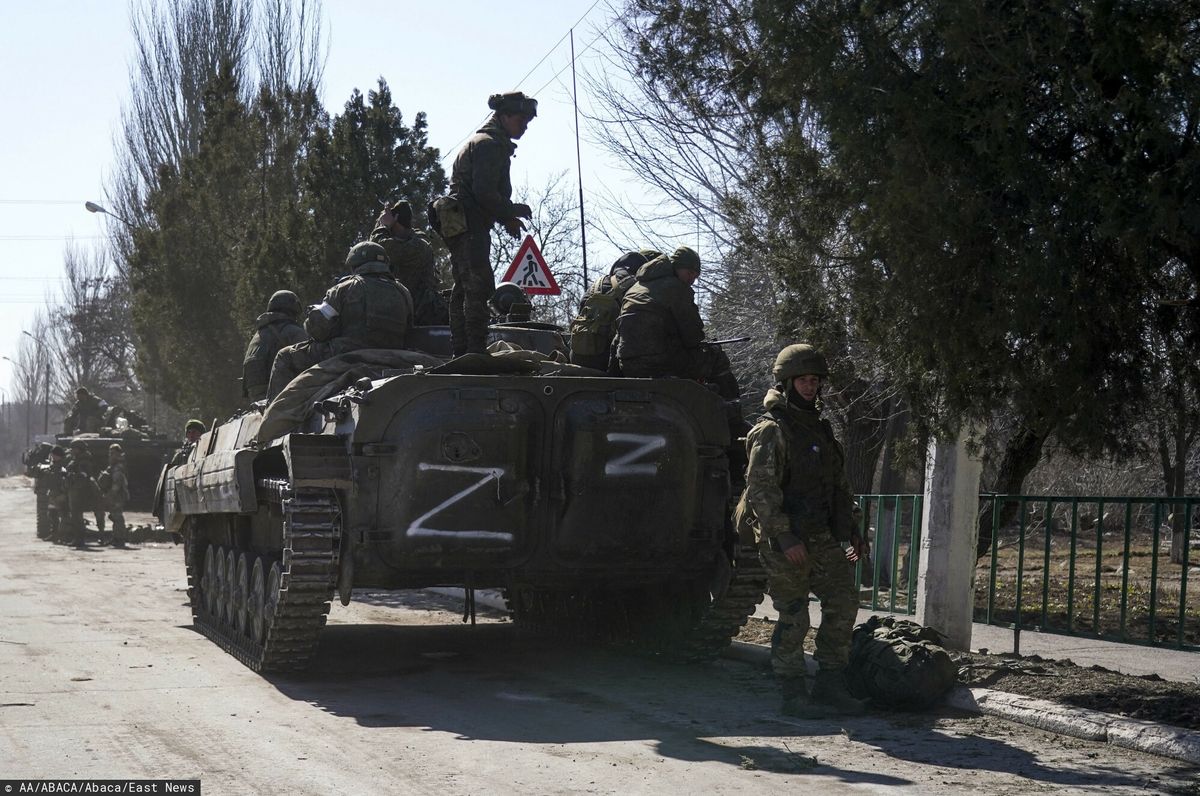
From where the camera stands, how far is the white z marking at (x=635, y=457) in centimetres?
871

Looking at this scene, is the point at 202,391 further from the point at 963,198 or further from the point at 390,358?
the point at 963,198

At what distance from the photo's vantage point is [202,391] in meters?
22.1

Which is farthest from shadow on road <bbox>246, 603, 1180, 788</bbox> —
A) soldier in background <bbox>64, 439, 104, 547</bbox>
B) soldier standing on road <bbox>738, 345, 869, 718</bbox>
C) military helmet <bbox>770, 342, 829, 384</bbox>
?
soldier in background <bbox>64, 439, 104, 547</bbox>

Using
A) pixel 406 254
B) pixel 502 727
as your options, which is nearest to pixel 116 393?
pixel 406 254

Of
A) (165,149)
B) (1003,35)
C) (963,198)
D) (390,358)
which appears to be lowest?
(390,358)

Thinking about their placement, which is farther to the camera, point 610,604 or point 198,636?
point 198,636

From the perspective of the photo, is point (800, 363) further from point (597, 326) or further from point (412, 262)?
point (412, 262)

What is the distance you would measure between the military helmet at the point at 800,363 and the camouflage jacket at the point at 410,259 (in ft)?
16.9

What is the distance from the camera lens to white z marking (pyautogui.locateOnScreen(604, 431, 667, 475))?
28.6ft

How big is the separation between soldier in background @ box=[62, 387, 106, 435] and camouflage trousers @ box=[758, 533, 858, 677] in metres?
26.0

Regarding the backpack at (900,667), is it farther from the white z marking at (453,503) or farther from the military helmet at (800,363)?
the white z marking at (453,503)

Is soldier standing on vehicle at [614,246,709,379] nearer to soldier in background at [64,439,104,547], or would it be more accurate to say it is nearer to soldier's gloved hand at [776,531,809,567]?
soldier's gloved hand at [776,531,809,567]

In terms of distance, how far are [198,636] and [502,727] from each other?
16.3ft

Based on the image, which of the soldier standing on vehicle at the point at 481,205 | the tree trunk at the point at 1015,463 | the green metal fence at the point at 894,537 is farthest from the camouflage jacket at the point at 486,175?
the tree trunk at the point at 1015,463
